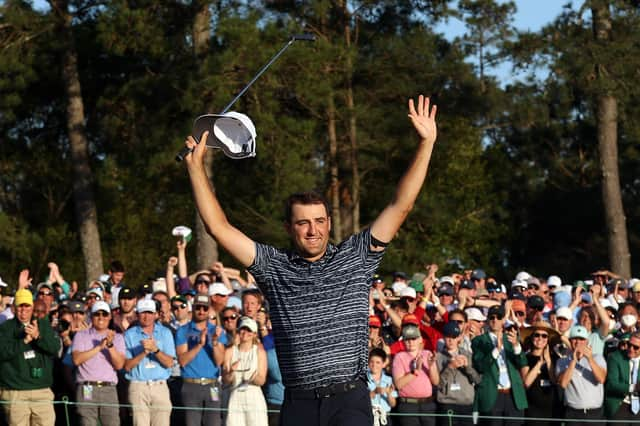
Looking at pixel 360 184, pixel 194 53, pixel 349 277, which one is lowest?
pixel 349 277

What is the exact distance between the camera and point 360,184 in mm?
28984

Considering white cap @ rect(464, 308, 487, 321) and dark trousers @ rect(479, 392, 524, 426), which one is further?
white cap @ rect(464, 308, 487, 321)

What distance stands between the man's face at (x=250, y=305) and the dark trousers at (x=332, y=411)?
747 centimetres

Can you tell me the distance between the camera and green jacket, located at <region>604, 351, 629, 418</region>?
12.9 meters

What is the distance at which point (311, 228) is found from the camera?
5.78 metres

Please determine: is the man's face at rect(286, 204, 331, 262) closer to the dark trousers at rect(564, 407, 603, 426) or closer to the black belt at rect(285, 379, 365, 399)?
the black belt at rect(285, 379, 365, 399)

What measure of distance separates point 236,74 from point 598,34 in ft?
23.5

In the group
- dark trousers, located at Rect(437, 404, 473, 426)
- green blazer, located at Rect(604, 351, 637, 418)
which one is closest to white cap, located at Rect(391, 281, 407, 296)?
dark trousers, located at Rect(437, 404, 473, 426)

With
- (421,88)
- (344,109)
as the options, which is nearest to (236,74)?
(344,109)

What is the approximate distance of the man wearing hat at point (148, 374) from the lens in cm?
1322

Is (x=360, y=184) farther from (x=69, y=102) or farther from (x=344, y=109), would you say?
(x=69, y=102)

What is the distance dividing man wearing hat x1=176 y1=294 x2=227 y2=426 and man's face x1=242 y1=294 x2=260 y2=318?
333mm

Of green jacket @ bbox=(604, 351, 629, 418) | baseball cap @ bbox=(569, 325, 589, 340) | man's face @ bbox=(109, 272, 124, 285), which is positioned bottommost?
green jacket @ bbox=(604, 351, 629, 418)

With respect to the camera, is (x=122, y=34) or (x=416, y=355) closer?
(x=416, y=355)
